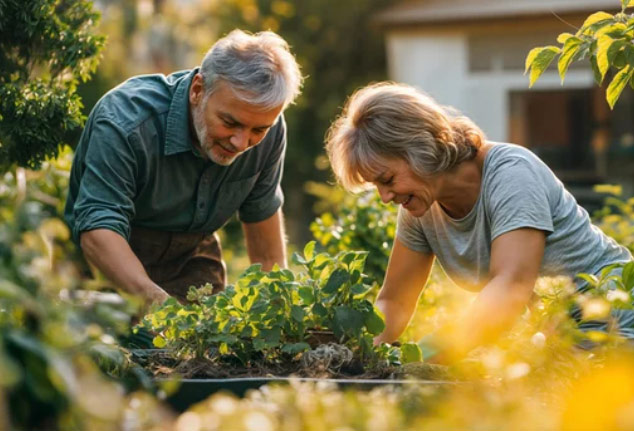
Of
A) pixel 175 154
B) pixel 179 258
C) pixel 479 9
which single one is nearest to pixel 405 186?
pixel 175 154

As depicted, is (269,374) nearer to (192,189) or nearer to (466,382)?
(466,382)

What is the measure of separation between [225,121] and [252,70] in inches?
7.4

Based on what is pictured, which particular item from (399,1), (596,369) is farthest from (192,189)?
(399,1)

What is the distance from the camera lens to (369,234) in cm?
414

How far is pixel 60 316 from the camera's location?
4.03ft

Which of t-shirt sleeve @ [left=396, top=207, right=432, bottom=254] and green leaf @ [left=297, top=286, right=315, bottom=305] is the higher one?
green leaf @ [left=297, top=286, right=315, bottom=305]

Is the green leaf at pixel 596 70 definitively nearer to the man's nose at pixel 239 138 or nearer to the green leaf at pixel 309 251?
the green leaf at pixel 309 251

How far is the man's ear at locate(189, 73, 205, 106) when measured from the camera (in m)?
3.17

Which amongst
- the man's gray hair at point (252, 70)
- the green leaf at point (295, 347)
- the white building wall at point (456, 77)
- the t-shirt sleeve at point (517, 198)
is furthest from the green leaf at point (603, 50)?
the white building wall at point (456, 77)

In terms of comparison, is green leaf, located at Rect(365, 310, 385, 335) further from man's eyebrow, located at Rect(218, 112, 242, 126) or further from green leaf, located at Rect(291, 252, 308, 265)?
man's eyebrow, located at Rect(218, 112, 242, 126)

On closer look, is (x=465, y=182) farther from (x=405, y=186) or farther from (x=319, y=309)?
(x=319, y=309)

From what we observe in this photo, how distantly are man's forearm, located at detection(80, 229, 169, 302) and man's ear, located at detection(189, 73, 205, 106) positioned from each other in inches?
22.7

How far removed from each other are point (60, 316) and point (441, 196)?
1.62 m

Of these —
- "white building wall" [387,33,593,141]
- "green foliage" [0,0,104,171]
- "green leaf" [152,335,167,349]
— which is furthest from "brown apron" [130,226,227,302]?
"white building wall" [387,33,593,141]
